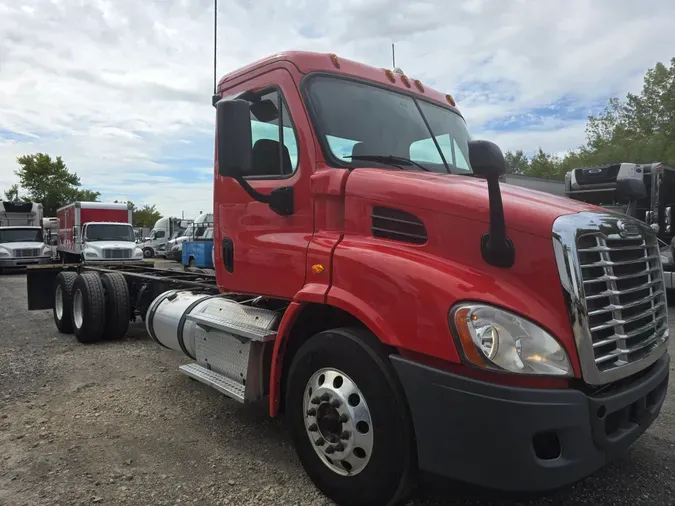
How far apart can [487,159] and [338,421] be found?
1550 millimetres

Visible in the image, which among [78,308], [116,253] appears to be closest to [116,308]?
[78,308]

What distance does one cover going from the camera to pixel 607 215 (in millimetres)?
2656

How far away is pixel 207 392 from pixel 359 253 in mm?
2906

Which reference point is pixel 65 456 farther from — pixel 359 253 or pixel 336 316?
pixel 359 253

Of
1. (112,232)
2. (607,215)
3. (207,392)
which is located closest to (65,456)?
(207,392)

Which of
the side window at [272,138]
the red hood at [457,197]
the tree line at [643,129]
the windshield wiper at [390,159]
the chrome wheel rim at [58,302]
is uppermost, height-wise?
the tree line at [643,129]

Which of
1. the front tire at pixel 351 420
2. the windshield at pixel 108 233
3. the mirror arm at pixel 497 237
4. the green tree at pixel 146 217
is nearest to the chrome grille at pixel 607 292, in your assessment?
the mirror arm at pixel 497 237

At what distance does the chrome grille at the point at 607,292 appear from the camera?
7.53 feet

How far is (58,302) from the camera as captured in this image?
26.3 feet

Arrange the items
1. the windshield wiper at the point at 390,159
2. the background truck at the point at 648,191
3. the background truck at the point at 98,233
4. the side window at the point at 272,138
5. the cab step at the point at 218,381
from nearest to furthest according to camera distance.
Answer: the windshield wiper at the point at 390,159, the side window at the point at 272,138, the cab step at the point at 218,381, the background truck at the point at 648,191, the background truck at the point at 98,233

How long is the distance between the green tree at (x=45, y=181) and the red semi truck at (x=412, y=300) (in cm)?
5230

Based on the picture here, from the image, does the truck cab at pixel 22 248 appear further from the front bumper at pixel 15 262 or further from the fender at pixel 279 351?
the fender at pixel 279 351

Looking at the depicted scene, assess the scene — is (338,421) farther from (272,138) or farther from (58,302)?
(58,302)

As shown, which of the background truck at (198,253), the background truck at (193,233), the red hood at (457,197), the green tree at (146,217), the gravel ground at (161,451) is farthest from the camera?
the green tree at (146,217)
